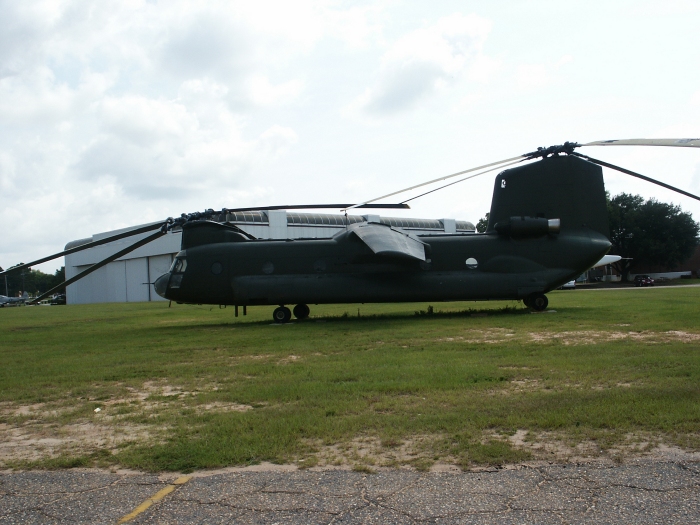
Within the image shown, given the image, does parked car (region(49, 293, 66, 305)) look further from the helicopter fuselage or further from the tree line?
→ the helicopter fuselage

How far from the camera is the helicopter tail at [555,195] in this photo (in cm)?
1972

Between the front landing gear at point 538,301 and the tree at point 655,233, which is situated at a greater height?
the tree at point 655,233

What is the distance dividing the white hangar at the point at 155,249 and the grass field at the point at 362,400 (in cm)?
4533

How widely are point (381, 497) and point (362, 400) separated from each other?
115 inches

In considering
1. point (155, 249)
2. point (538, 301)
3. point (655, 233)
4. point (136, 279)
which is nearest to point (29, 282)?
point (136, 279)

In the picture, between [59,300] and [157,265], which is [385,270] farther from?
[59,300]

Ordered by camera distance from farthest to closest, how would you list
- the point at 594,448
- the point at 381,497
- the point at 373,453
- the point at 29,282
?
the point at 29,282
the point at 373,453
the point at 594,448
the point at 381,497

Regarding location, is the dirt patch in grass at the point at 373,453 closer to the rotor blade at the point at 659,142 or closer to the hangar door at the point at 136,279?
the rotor blade at the point at 659,142

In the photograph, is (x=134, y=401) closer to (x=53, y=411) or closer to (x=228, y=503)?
(x=53, y=411)

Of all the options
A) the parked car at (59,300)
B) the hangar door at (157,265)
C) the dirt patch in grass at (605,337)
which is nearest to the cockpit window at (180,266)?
the dirt patch in grass at (605,337)

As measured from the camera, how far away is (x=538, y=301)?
19.8 m

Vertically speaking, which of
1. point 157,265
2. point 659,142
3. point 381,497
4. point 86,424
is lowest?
point 381,497

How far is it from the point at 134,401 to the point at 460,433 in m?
4.56

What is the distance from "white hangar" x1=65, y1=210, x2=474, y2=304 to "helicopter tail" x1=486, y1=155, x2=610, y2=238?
121ft
